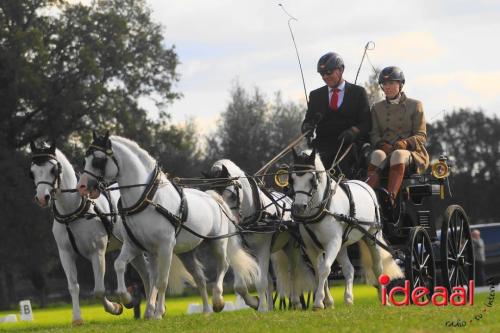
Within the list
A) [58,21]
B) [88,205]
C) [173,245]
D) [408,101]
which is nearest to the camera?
[173,245]

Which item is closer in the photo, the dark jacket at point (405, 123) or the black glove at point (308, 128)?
the dark jacket at point (405, 123)

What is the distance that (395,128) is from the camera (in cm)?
1739

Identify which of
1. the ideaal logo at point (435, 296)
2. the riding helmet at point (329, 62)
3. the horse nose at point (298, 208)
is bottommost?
the ideaal logo at point (435, 296)

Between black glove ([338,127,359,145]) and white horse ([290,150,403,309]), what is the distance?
0.66 metres

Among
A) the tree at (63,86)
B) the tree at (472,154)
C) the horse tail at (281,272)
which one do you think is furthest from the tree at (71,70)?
the tree at (472,154)

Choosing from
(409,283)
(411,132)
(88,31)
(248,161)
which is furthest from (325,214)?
(248,161)

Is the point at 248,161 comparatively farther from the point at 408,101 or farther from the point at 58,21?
the point at 408,101

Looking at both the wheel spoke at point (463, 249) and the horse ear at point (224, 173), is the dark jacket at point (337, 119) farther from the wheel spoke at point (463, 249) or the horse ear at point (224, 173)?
the wheel spoke at point (463, 249)

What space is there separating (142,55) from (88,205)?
31995 mm

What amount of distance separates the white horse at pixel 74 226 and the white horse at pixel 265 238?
Result: 1.63 metres

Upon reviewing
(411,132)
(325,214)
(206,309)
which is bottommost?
(206,309)

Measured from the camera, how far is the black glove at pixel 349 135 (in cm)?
1703

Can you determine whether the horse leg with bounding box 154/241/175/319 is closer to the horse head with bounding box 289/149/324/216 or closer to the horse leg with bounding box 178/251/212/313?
the horse head with bounding box 289/149/324/216

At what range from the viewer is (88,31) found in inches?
1828
